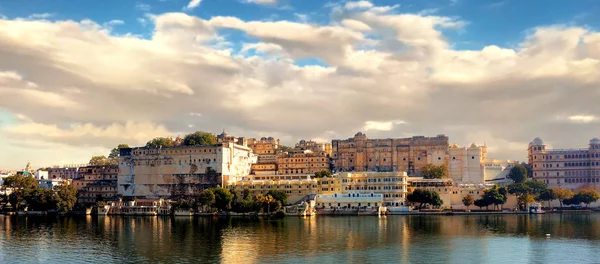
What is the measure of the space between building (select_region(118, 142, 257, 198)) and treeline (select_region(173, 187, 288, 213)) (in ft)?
32.9

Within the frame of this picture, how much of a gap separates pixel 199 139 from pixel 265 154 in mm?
13185

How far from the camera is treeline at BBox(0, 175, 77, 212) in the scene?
83188mm

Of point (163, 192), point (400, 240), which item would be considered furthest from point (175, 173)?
point (400, 240)

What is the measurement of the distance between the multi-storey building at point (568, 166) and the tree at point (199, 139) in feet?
172

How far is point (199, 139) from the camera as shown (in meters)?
107

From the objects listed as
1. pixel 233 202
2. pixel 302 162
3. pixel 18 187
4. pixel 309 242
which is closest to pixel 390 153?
pixel 302 162

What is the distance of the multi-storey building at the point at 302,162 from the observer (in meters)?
105

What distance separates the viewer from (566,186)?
3681 inches

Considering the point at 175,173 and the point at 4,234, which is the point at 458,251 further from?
the point at 175,173

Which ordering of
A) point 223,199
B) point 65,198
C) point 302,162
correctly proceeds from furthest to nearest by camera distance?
point 302,162
point 65,198
point 223,199

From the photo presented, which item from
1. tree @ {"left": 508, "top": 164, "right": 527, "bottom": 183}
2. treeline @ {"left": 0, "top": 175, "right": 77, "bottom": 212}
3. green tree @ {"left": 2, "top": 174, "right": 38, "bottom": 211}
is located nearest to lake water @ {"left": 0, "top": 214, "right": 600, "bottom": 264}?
treeline @ {"left": 0, "top": 175, "right": 77, "bottom": 212}

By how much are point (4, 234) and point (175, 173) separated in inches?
1653

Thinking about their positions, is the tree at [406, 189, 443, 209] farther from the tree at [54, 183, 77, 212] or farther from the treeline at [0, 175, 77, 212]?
the treeline at [0, 175, 77, 212]

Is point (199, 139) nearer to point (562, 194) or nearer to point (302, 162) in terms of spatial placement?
point (302, 162)
